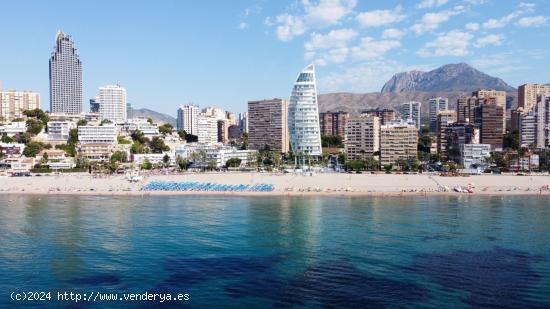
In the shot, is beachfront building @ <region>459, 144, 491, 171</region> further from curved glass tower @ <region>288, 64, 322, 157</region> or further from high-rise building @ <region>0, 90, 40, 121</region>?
high-rise building @ <region>0, 90, 40, 121</region>

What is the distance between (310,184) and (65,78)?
110 m

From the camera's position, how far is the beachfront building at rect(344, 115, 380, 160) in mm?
97250

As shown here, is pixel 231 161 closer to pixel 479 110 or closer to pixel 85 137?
pixel 85 137

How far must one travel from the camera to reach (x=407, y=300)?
20.5 meters

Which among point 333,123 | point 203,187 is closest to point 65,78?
point 333,123

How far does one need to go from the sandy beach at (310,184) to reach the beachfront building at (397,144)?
52.1 feet

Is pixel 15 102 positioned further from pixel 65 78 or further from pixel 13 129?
pixel 13 129

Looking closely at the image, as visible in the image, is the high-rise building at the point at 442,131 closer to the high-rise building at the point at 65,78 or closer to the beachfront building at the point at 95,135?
the beachfront building at the point at 95,135

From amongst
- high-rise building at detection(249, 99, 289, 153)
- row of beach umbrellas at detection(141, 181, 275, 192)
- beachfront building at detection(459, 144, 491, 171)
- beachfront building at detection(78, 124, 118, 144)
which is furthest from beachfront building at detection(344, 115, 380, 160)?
beachfront building at detection(78, 124, 118, 144)

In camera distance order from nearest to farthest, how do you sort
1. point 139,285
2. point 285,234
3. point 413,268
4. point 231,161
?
point 139,285
point 413,268
point 285,234
point 231,161

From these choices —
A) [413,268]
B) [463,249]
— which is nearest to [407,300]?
[413,268]

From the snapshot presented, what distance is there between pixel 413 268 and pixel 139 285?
512 inches

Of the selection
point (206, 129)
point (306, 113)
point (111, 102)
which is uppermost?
point (111, 102)

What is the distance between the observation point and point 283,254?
28188 millimetres
